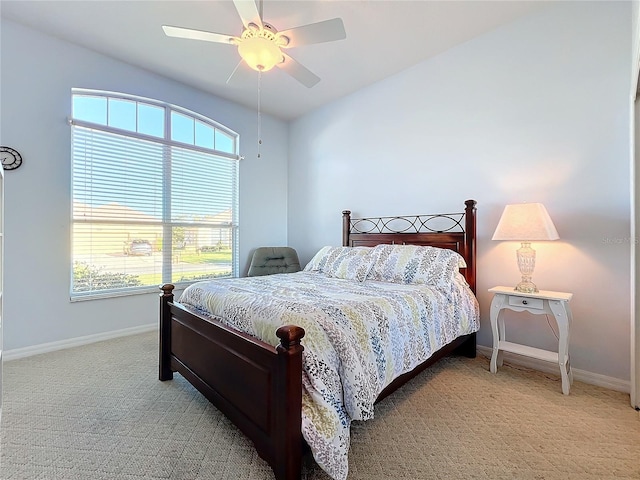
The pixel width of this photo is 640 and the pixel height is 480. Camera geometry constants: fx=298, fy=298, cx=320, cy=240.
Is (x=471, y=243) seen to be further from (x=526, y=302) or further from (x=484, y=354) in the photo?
(x=484, y=354)

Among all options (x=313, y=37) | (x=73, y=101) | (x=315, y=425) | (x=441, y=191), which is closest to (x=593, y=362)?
(x=441, y=191)

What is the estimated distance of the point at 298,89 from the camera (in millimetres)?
3889

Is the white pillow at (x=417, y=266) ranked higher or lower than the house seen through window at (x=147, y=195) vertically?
lower

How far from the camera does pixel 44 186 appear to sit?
288 cm

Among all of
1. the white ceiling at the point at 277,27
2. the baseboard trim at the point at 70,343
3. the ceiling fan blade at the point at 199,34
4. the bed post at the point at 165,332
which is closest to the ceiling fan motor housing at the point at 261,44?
the ceiling fan blade at the point at 199,34

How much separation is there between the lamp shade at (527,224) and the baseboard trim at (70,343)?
3.84 meters

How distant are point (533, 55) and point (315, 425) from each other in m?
3.33

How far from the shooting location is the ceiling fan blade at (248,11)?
182 cm

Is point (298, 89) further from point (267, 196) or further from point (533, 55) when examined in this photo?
point (533, 55)

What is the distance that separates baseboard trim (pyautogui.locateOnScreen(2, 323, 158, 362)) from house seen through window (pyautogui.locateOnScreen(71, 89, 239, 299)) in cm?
44

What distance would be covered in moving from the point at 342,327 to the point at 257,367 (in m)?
0.46

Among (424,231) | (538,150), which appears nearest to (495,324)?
(424,231)

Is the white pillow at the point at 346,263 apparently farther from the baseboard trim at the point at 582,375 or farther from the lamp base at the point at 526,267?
the baseboard trim at the point at 582,375

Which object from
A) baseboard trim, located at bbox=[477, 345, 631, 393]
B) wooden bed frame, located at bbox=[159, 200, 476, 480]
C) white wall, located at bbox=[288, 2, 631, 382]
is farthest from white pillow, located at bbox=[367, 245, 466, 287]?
baseboard trim, located at bbox=[477, 345, 631, 393]
